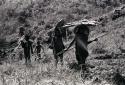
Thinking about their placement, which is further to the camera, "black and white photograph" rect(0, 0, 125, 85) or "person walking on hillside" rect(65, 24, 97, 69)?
"person walking on hillside" rect(65, 24, 97, 69)

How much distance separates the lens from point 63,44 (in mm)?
13023

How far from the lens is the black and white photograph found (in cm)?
901

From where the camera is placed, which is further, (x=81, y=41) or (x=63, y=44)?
(x=63, y=44)

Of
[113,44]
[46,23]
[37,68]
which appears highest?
[37,68]

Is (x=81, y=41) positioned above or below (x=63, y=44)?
above

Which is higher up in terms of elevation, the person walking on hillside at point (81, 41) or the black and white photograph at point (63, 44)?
the person walking on hillside at point (81, 41)

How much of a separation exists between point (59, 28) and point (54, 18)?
14.4 meters

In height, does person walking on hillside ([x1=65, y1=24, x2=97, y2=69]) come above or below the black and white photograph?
above

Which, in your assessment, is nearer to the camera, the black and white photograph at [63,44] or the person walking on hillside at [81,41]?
the black and white photograph at [63,44]

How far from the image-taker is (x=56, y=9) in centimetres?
2856

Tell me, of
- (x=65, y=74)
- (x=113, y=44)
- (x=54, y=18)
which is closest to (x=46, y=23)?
(x=54, y=18)

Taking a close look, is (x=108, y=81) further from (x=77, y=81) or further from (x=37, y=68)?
(x=37, y=68)

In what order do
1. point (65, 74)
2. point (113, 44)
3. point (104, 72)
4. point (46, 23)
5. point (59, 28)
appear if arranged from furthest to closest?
point (46, 23)
point (113, 44)
point (59, 28)
point (104, 72)
point (65, 74)

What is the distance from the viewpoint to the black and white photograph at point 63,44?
901 centimetres
